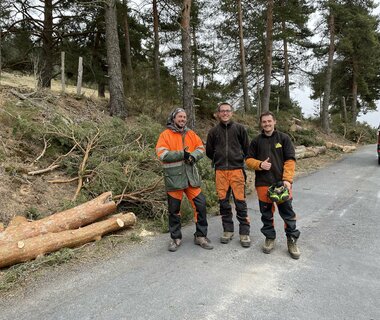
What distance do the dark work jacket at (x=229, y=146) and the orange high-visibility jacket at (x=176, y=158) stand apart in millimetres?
332

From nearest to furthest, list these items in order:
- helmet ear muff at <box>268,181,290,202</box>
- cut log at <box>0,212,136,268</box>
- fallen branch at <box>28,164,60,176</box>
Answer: cut log at <box>0,212,136,268</box> < helmet ear muff at <box>268,181,290,202</box> < fallen branch at <box>28,164,60,176</box>


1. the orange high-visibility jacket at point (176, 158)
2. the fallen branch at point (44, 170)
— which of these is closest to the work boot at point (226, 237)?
the orange high-visibility jacket at point (176, 158)

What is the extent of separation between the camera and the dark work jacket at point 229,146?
471 centimetres

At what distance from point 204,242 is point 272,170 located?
146 cm

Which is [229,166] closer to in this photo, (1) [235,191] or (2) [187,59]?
(1) [235,191]

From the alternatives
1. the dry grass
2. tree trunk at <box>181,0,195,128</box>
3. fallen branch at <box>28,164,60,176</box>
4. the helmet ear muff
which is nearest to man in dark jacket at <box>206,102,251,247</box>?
the helmet ear muff

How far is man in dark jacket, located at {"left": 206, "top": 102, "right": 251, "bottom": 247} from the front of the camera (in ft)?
15.5

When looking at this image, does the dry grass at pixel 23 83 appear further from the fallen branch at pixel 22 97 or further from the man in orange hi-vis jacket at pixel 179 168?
the man in orange hi-vis jacket at pixel 179 168

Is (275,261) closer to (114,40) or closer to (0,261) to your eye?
(0,261)

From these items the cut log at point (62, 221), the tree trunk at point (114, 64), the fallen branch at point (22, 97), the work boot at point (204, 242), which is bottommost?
the work boot at point (204, 242)

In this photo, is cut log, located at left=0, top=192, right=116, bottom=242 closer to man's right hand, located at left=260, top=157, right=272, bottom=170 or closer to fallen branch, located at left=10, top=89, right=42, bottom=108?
man's right hand, located at left=260, top=157, right=272, bottom=170

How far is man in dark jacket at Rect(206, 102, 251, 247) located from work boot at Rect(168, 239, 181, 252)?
0.68 metres

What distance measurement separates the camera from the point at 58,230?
462cm

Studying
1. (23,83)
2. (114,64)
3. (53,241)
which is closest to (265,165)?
(53,241)
